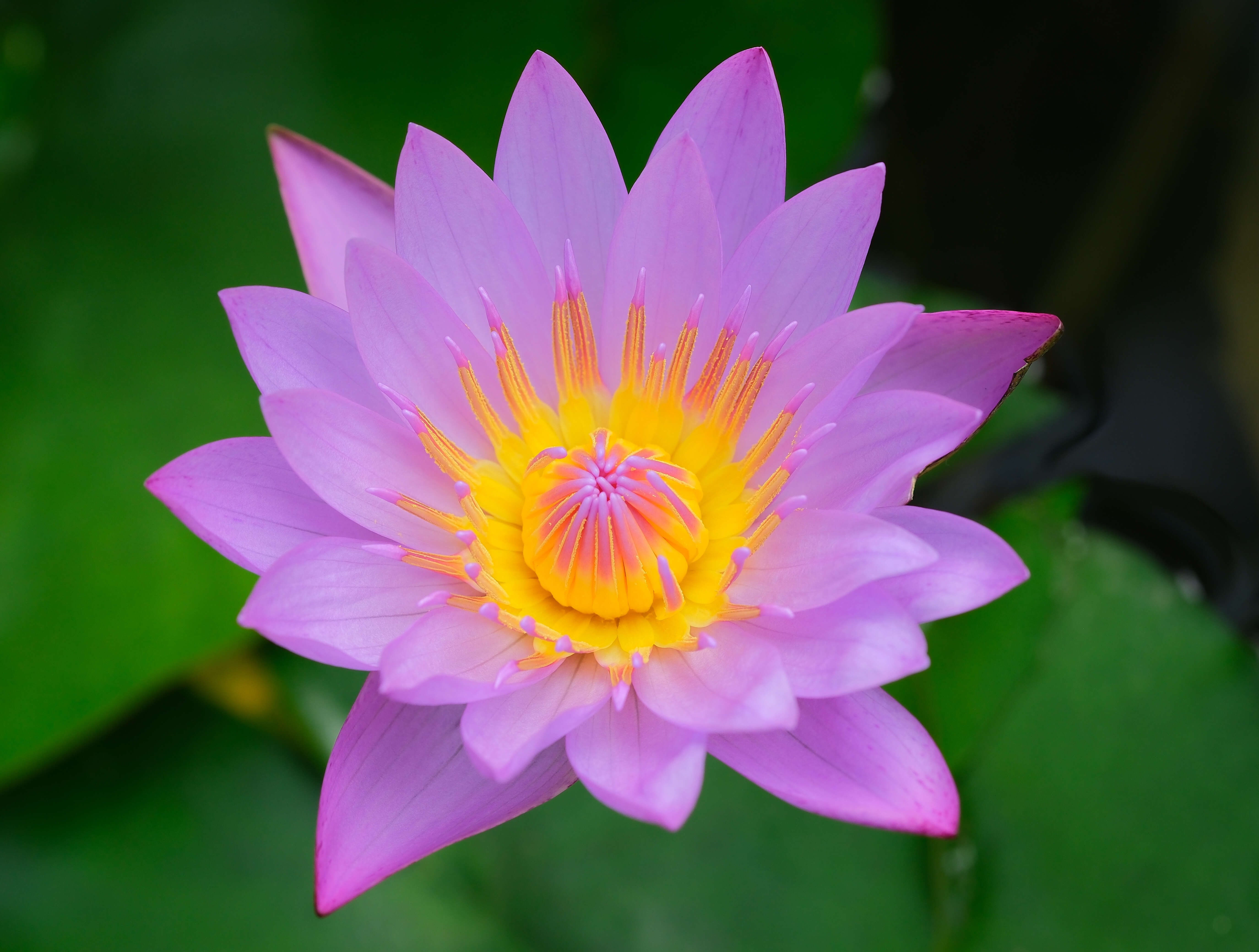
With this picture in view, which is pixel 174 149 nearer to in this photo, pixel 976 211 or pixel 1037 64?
pixel 976 211

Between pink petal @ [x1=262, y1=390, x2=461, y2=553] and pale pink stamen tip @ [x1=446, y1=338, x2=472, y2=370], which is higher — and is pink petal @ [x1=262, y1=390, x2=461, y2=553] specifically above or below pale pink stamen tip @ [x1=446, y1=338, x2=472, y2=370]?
below

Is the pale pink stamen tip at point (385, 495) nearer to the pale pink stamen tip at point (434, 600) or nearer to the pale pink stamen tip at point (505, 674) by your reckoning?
the pale pink stamen tip at point (434, 600)

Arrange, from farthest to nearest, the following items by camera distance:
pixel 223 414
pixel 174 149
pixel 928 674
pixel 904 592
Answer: pixel 174 149, pixel 223 414, pixel 928 674, pixel 904 592

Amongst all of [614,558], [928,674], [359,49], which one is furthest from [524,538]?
[359,49]

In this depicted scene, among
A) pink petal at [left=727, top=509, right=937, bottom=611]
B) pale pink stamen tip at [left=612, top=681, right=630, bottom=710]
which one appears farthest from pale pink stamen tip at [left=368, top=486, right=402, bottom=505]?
pink petal at [left=727, top=509, right=937, bottom=611]

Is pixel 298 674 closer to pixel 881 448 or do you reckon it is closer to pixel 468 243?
pixel 468 243

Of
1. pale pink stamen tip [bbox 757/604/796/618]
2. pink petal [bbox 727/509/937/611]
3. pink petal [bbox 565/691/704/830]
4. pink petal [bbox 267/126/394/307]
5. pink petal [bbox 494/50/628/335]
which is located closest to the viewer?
pink petal [bbox 565/691/704/830]

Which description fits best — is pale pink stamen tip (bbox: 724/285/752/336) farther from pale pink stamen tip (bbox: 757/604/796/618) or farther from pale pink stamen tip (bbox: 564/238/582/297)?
pale pink stamen tip (bbox: 757/604/796/618)

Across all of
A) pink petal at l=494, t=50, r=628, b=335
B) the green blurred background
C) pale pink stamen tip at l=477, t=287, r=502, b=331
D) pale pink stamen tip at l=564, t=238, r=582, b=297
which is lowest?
the green blurred background
